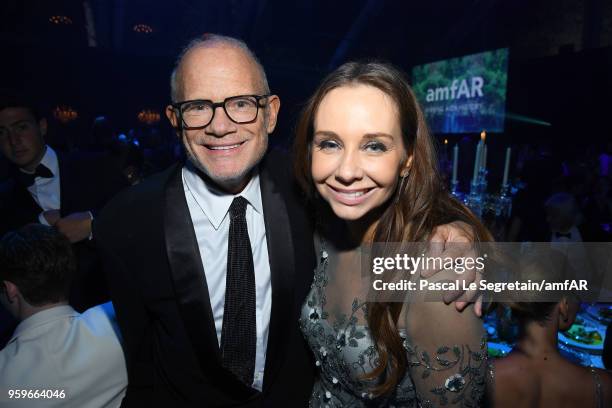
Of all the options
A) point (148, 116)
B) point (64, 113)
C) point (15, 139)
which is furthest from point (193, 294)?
point (148, 116)

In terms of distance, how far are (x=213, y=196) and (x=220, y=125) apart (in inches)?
11.6

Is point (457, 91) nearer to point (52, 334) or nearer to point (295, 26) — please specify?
point (295, 26)

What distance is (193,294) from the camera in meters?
1.44

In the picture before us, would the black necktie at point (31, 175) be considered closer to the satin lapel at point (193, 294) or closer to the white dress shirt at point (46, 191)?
the white dress shirt at point (46, 191)

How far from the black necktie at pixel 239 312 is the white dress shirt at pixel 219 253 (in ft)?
0.10

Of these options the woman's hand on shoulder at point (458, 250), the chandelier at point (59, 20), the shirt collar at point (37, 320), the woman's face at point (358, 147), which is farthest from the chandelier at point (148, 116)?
the woman's hand on shoulder at point (458, 250)

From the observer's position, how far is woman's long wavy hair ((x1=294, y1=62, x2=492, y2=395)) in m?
1.24

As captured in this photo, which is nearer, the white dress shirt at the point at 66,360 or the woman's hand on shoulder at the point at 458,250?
the woman's hand on shoulder at the point at 458,250

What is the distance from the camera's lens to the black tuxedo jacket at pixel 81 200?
2088mm

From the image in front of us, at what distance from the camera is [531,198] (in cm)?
372

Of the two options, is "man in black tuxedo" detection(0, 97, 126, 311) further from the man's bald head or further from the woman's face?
the woman's face

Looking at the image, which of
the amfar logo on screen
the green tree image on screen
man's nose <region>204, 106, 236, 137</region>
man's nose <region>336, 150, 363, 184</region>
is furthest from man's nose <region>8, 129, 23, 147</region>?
the amfar logo on screen

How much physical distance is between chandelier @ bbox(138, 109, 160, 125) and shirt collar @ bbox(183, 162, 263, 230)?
32.0 ft

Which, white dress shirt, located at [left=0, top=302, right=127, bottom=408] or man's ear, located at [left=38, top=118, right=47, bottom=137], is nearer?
white dress shirt, located at [left=0, top=302, right=127, bottom=408]
